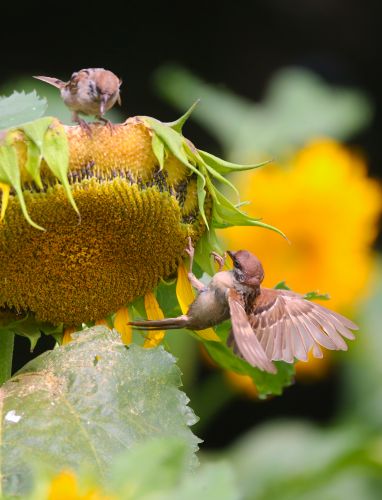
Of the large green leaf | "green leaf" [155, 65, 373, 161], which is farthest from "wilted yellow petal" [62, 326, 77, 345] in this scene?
"green leaf" [155, 65, 373, 161]

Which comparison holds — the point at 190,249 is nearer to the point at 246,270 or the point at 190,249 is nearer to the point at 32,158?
the point at 246,270

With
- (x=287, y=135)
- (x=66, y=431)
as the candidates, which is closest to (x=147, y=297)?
(x=66, y=431)

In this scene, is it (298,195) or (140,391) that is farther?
(298,195)

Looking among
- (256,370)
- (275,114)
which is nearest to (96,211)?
(256,370)

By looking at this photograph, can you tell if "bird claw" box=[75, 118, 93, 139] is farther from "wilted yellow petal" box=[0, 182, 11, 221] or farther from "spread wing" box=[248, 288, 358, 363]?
"spread wing" box=[248, 288, 358, 363]

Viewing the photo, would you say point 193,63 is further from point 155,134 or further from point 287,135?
point 155,134

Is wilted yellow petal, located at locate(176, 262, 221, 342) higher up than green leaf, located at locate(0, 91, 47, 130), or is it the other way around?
green leaf, located at locate(0, 91, 47, 130)
